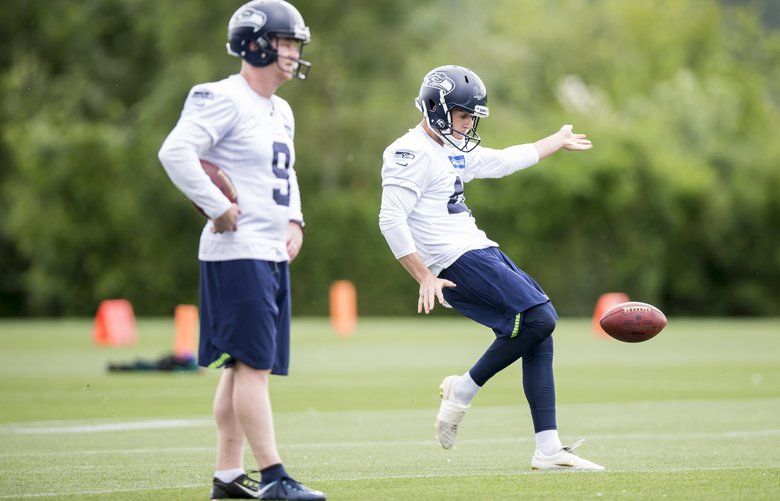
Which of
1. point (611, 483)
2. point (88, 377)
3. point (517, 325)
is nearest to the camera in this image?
point (611, 483)

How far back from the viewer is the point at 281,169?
5746 millimetres

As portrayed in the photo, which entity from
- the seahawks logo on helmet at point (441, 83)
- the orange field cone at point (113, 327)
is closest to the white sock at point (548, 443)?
the seahawks logo on helmet at point (441, 83)

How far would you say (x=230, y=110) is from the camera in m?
5.58

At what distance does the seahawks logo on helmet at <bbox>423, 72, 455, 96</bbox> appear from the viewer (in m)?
7.06

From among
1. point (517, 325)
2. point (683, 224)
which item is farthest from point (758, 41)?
point (517, 325)

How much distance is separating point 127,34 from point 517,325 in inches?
1408

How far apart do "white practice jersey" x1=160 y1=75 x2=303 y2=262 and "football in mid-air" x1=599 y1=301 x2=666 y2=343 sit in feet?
7.76

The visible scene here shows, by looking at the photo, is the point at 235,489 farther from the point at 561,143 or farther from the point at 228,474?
the point at 561,143

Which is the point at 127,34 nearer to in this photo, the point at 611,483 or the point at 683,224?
the point at 683,224

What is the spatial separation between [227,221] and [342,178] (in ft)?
101

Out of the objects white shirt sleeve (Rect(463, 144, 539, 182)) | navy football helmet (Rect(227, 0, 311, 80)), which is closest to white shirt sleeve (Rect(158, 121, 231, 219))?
navy football helmet (Rect(227, 0, 311, 80))

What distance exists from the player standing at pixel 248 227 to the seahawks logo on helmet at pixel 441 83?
137 centimetres

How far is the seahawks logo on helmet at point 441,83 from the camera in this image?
23.2 ft

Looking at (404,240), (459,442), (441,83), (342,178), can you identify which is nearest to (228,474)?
(404,240)
